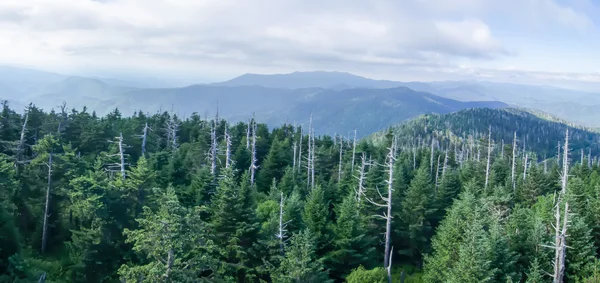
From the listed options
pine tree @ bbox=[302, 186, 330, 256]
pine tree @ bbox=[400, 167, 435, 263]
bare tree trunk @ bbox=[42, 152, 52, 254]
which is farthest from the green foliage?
bare tree trunk @ bbox=[42, 152, 52, 254]

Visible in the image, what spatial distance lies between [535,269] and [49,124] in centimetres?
4556

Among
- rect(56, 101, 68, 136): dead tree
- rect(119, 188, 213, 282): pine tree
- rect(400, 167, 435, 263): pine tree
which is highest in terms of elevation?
rect(56, 101, 68, 136): dead tree

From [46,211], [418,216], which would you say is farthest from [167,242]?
[418,216]

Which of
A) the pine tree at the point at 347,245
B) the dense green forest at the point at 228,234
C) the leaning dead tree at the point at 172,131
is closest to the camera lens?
the dense green forest at the point at 228,234

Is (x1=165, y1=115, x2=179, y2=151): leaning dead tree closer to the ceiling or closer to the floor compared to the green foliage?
closer to the ceiling

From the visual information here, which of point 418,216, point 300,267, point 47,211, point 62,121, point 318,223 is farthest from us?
point 62,121

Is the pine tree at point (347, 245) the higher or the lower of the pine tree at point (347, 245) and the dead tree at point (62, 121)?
the lower

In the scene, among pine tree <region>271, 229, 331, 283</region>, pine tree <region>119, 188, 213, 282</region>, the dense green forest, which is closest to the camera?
pine tree <region>119, 188, 213, 282</region>

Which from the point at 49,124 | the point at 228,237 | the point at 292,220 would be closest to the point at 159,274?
the point at 228,237

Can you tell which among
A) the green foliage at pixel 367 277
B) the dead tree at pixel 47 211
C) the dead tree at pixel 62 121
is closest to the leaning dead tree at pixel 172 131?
the dead tree at pixel 62 121

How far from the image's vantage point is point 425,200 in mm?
38219

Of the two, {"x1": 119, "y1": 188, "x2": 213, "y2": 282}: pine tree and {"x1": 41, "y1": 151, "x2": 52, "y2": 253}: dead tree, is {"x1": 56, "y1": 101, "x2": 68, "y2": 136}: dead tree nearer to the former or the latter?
{"x1": 41, "y1": 151, "x2": 52, "y2": 253}: dead tree

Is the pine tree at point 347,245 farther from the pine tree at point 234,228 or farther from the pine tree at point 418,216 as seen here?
the pine tree at point 418,216

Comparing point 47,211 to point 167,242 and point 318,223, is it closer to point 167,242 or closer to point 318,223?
point 167,242
